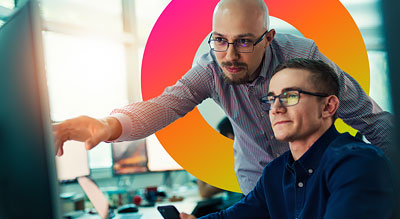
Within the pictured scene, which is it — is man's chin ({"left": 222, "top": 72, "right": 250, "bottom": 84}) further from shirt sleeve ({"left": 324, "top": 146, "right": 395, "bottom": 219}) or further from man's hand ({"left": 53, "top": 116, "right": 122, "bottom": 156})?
shirt sleeve ({"left": 324, "top": 146, "right": 395, "bottom": 219})

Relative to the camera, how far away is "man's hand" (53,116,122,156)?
1.19 m

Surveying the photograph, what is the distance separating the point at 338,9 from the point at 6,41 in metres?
Answer: 2.11

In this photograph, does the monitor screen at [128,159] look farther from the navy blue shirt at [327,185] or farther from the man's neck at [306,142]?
Answer: the man's neck at [306,142]

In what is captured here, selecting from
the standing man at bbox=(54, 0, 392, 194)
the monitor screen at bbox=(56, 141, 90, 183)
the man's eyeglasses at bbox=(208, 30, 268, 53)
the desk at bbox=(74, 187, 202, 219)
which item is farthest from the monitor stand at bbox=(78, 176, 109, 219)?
the monitor screen at bbox=(56, 141, 90, 183)

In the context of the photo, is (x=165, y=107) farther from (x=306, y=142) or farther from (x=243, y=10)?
(x=306, y=142)

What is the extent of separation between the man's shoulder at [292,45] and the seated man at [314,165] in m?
0.38

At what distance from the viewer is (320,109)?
4.75 ft

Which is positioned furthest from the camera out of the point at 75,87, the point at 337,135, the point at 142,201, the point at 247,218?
the point at 75,87

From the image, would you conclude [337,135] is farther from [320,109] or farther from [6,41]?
[6,41]

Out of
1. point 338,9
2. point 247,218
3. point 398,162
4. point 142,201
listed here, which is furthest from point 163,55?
point 398,162

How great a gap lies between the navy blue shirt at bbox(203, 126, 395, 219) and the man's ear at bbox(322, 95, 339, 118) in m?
0.05

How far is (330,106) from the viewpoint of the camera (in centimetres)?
146

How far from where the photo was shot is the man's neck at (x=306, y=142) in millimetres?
1433

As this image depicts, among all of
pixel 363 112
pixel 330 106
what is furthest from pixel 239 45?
pixel 363 112
